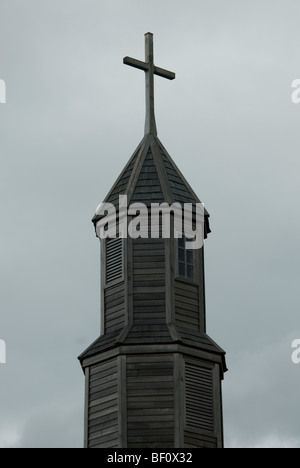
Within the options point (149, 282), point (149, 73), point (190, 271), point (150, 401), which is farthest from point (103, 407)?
point (149, 73)

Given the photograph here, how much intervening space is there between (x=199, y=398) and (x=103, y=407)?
2608 mm

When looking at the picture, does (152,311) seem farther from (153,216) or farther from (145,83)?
(145,83)

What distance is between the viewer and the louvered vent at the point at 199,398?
4753cm

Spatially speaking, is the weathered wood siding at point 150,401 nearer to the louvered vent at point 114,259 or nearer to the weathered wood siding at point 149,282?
the weathered wood siding at point 149,282

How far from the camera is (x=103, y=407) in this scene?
157ft

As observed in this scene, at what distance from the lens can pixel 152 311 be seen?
4875 centimetres

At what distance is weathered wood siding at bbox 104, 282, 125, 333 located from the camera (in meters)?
49.0

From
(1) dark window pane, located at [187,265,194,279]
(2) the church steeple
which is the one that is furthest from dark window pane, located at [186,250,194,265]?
(1) dark window pane, located at [187,265,194,279]

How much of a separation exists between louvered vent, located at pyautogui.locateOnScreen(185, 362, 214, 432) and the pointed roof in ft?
16.3

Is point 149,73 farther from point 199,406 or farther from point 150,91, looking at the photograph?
point 199,406

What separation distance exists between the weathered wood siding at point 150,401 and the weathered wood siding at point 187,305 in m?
1.51

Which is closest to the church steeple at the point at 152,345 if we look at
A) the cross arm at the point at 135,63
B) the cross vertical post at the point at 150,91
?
the cross vertical post at the point at 150,91
